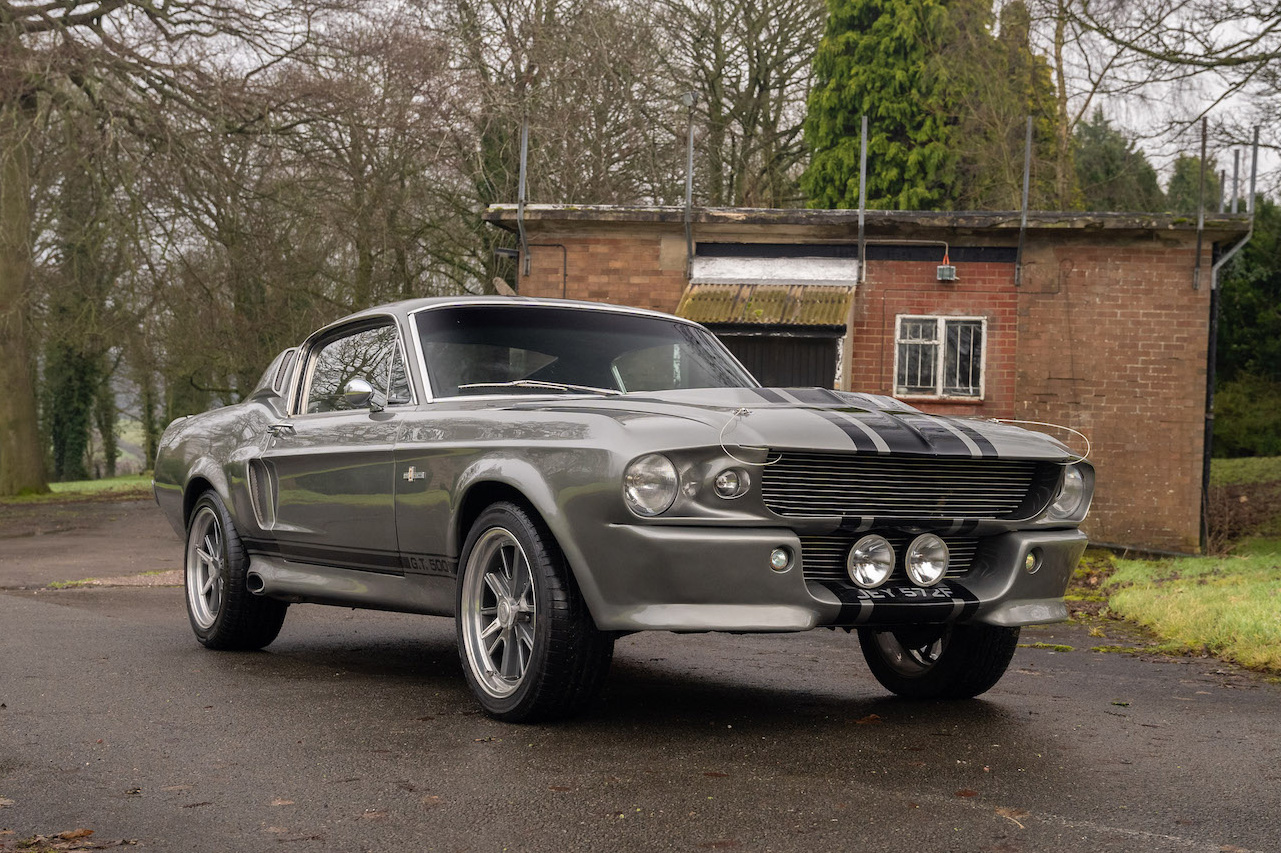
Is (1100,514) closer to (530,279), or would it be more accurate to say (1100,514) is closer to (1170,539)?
(1170,539)

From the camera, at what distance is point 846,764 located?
445 centimetres

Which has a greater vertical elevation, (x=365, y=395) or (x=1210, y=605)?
(x=365, y=395)

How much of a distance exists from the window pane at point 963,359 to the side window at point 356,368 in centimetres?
1170

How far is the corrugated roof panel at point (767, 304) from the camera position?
16531 millimetres

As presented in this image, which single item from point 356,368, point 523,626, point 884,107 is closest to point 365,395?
point 356,368

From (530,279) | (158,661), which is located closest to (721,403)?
(158,661)

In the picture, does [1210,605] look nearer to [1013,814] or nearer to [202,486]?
[1013,814]

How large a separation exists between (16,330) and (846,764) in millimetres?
24002

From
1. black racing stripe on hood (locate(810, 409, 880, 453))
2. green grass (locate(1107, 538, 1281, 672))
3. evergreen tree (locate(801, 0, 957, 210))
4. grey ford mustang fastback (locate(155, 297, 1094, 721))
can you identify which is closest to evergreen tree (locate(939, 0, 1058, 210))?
evergreen tree (locate(801, 0, 957, 210))

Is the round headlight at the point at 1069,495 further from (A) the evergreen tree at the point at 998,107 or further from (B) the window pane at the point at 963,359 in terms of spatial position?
(A) the evergreen tree at the point at 998,107

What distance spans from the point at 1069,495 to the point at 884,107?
31025mm

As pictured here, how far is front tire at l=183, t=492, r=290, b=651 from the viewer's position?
7.13 m

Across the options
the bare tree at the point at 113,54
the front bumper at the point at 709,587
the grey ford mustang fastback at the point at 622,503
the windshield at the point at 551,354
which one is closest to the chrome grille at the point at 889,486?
the grey ford mustang fastback at the point at 622,503

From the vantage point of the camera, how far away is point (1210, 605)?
352 inches
